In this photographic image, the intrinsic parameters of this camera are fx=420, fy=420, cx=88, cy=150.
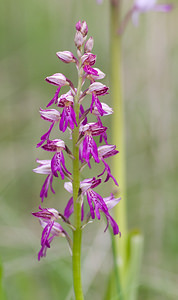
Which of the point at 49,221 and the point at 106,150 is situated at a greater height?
the point at 106,150

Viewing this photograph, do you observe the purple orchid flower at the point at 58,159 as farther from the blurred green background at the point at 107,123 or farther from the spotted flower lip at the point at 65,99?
the blurred green background at the point at 107,123

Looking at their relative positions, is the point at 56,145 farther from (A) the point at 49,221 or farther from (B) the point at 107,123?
(B) the point at 107,123

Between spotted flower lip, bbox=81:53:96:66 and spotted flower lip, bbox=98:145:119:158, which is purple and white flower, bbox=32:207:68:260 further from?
spotted flower lip, bbox=81:53:96:66

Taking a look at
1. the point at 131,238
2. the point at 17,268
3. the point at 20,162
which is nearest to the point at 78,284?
the point at 131,238

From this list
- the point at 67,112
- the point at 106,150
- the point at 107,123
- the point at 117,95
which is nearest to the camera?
the point at 67,112

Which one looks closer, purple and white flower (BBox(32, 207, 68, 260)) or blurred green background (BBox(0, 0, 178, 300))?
purple and white flower (BBox(32, 207, 68, 260))

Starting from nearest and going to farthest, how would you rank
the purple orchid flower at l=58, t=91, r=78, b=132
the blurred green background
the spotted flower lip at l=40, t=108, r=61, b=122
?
the purple orchid flower at l=58, t=91, r=78, b=132, the spotted flower lip at l=40, t=108, r=61, b=122, the blurred green background

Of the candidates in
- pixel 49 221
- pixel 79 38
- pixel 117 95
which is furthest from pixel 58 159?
pixel 117 95

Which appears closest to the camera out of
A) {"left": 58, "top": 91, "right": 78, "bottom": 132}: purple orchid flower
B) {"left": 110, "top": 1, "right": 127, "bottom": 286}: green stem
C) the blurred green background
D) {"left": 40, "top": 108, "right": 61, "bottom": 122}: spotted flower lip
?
{"left": 58, "top": 91, "right": 78, "bottom": 132}: purple orchid flower

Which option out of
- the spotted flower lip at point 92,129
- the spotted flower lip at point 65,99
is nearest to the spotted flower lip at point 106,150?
the spotted flower lip at point 92,129

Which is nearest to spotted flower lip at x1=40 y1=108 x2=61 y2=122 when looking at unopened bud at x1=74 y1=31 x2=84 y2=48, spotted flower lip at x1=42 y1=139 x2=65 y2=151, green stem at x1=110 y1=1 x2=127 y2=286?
spotted flower lip at x1=42 y1=139 x2=65 y2=151
